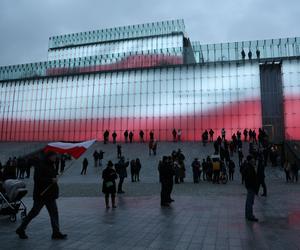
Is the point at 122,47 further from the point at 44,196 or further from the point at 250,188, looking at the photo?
the point at 44,196

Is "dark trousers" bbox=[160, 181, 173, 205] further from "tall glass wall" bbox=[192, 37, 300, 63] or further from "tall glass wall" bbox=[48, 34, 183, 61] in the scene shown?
"tall glass wall" bbox=[48, 34, 183, 61]

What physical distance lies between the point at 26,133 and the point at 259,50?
3547 centimetres

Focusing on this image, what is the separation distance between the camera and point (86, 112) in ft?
153

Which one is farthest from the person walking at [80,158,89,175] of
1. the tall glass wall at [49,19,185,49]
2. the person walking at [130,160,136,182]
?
the tall glass wall at [49,19,185,49]

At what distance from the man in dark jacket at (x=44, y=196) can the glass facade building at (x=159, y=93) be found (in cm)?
3529

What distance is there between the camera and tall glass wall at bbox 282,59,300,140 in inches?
1525

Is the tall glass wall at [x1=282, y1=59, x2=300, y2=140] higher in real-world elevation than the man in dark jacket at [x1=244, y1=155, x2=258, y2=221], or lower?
higher

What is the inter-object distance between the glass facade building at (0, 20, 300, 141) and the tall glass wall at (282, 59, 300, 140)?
0.11 meters

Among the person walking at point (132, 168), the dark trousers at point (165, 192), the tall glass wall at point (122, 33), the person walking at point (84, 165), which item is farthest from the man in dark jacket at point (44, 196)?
the tall glass wall at point (122, 33)

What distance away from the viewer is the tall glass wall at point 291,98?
38.7 m

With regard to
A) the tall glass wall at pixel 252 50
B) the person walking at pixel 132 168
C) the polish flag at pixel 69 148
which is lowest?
the person walking at pixel 132 168

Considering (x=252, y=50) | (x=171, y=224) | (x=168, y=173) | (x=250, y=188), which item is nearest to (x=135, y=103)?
(x=252, y=50)

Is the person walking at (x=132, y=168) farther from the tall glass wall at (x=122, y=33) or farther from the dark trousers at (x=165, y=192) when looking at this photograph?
the tall glass wall at (x=122, y=33)

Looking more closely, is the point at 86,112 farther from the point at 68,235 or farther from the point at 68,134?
the point at 68,235
